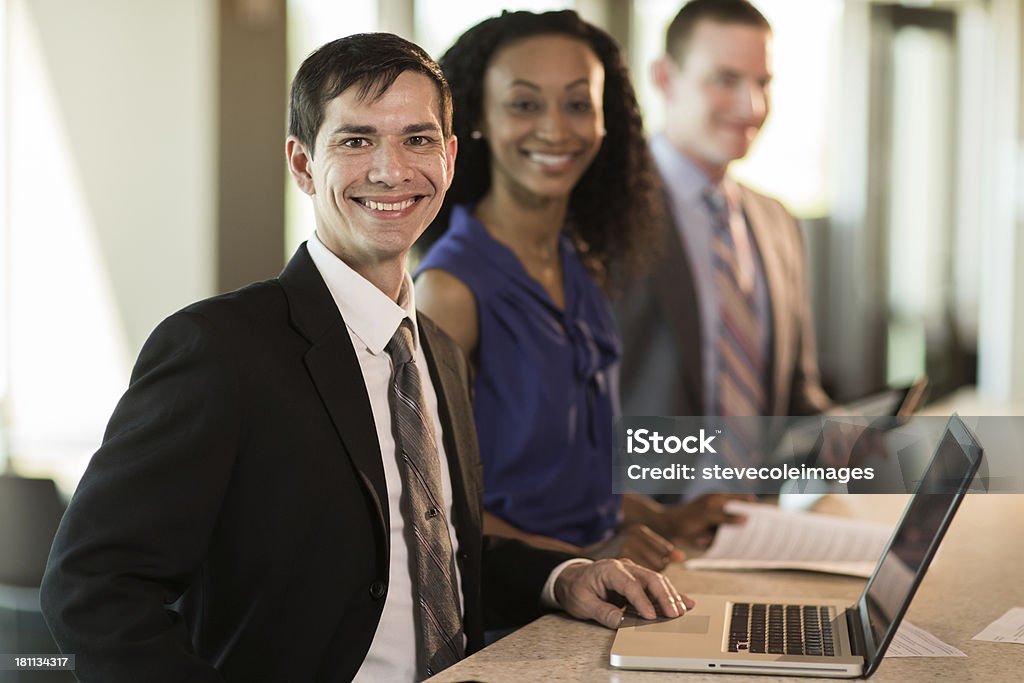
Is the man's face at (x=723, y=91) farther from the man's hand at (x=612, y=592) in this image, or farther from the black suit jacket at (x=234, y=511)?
the black suit jacket at (x=234, y=511)

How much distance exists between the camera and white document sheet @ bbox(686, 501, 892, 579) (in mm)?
2090

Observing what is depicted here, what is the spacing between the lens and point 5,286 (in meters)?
3.11

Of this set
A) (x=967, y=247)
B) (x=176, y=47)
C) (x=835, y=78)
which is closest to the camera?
(x=176, y=47)

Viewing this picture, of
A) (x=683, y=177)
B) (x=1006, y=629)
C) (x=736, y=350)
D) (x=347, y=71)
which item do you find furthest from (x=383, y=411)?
(x=683, y=177)

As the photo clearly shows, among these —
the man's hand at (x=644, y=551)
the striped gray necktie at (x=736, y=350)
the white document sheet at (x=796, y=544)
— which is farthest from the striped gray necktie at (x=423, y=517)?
the striped gray necktie at (x=736, y=350)

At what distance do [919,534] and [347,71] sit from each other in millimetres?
929

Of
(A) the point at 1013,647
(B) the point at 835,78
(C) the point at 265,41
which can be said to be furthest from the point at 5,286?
(B) the point at 835,78

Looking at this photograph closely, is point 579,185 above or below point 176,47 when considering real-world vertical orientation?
below

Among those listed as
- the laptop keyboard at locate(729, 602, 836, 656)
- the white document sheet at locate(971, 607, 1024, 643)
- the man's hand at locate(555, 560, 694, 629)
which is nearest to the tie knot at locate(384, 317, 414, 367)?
the man's hand at locate(555, 560, 694, 629)

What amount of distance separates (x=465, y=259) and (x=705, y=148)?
119 centimetres

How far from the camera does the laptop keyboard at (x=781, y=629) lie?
1.53 meters

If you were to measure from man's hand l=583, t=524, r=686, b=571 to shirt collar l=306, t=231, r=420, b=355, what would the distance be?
0.66m

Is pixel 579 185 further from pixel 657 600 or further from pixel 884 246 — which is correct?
pixel 884 246

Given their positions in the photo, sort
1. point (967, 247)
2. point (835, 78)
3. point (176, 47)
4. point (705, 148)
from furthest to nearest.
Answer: point (967, 247), point (835, 78), point (176, 47), point (705, 148)
